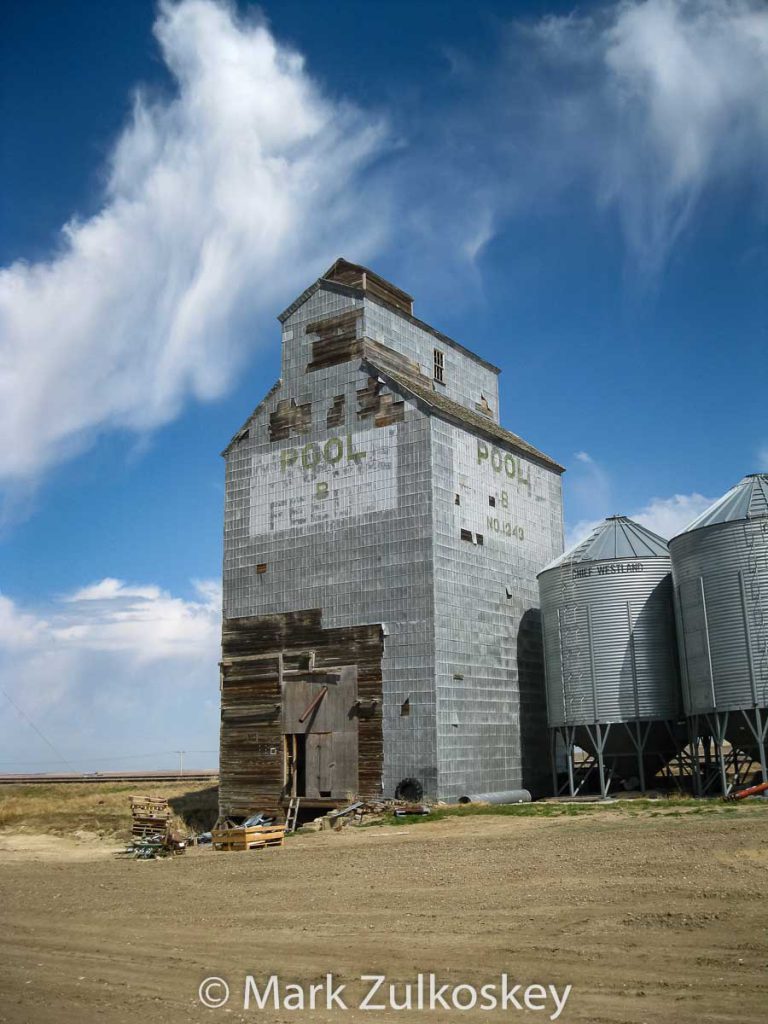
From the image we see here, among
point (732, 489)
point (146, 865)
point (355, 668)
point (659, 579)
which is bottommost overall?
point (146, 865)

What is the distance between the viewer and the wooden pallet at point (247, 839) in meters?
29.8

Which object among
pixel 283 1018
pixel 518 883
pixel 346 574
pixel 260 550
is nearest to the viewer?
pixel 283 1018

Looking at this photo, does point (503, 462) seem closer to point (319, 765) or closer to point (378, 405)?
point (378, 405)

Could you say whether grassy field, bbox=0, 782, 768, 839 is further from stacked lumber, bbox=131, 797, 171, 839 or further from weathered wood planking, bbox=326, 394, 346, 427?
weathered wood planking, bbox=326, 394, 346, 427

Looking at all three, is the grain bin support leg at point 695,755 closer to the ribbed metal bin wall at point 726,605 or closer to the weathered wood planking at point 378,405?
the ribbed metal bin wall at point 726,605

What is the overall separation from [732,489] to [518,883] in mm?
21825

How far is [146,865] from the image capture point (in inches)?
1049

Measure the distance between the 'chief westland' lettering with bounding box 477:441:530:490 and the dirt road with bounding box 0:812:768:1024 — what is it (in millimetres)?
19108

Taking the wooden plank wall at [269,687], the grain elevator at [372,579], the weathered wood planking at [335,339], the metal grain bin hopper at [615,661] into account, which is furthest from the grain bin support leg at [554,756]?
the weathered wood planking at [335,339]

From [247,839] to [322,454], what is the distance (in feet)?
54.6

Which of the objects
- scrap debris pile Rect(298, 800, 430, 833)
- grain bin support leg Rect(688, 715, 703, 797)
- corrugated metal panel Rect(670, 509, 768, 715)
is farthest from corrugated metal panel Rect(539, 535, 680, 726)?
scrap debris pile Rect(298, 800, 430, 833)

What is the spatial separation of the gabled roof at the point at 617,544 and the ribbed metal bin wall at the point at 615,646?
0.63 metres

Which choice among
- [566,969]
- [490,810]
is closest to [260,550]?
[490,810]

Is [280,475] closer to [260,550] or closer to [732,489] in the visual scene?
[260,550]
